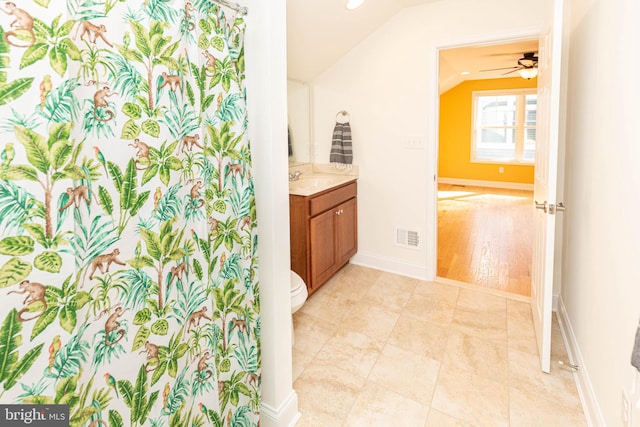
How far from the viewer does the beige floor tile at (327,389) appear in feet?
5.81

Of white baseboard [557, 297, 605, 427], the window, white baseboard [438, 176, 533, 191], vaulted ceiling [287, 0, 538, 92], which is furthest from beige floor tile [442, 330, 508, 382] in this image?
the window

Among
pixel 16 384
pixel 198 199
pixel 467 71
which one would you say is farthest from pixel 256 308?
pixel 467 71

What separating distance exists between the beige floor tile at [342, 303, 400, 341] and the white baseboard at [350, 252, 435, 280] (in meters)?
0.70

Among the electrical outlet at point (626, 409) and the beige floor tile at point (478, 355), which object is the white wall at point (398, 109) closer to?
the beige floor tile at point (478, 355)

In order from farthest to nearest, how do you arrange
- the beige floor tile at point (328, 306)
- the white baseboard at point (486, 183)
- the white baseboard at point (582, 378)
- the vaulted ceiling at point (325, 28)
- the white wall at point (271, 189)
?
the white baseboard at point (486, 183) < the beige floor tile at point (328, 306) < the vaulted ceiling at point (325, 28) < the white baseboard at point (582, 378) < the white wall at point (271, 189)

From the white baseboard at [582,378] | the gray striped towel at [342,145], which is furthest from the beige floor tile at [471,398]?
the gray striped towel at [342,145]

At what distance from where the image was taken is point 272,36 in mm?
1377

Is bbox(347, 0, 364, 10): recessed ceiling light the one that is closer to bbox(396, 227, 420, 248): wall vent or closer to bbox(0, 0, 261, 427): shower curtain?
bbox(0, 0, 261, 427): shower curtain

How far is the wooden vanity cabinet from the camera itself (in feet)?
8.99

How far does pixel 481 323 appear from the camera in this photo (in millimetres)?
2537

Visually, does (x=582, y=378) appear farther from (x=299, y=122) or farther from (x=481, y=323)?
(x=299, y=122)

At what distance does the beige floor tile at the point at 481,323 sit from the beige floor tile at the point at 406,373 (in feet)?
1.56

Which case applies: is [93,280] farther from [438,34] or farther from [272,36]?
[438,34]

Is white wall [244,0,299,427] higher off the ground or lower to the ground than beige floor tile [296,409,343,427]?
higher
